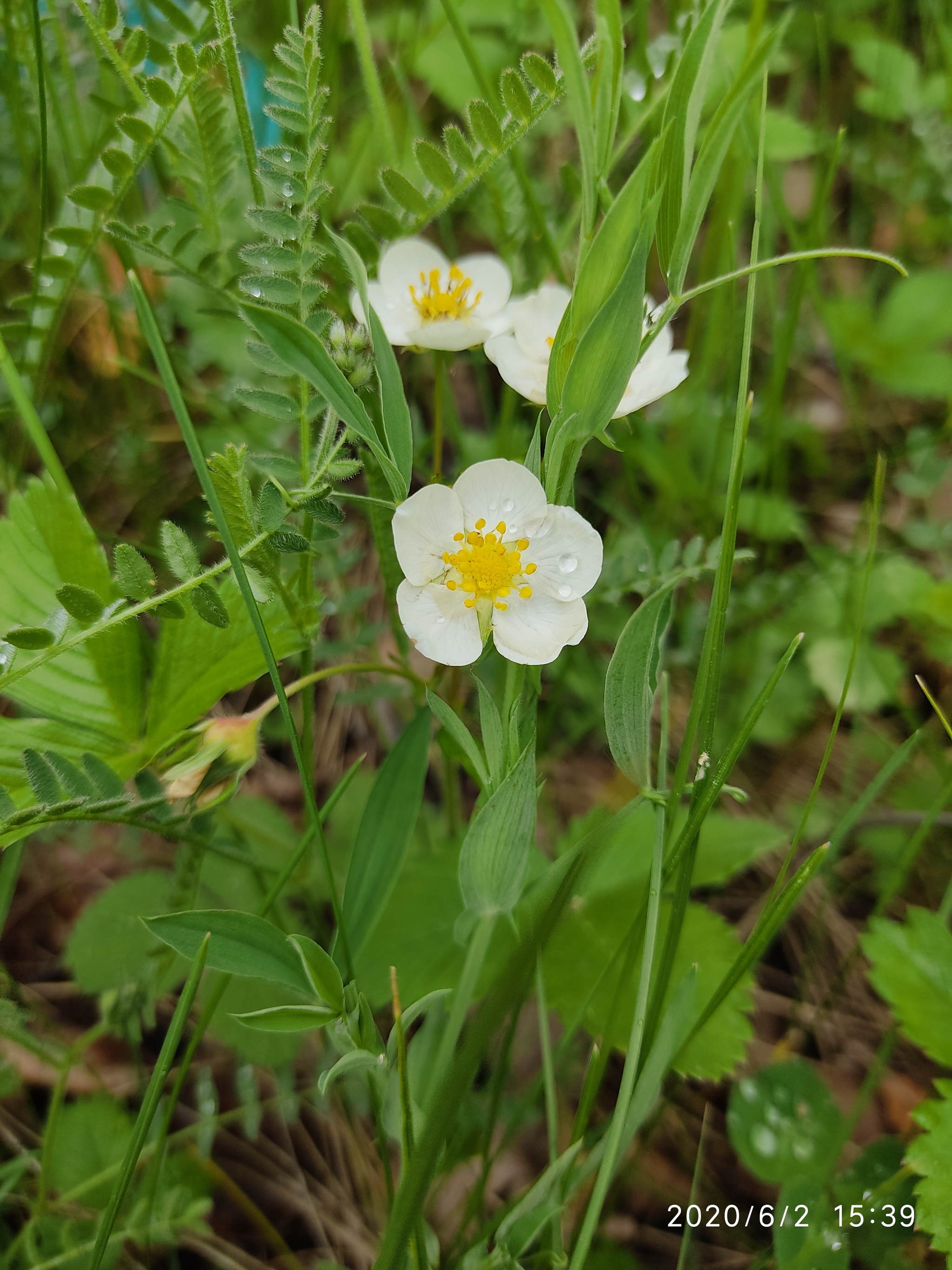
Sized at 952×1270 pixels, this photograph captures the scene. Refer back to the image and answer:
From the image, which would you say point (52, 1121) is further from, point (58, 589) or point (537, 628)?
point (537, 628)

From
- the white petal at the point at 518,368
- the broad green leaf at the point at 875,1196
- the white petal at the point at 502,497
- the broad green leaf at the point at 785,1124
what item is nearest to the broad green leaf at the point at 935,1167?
the broad green leaf at the point at 875,1196

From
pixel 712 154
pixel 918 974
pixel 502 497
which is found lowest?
pixel 918 974

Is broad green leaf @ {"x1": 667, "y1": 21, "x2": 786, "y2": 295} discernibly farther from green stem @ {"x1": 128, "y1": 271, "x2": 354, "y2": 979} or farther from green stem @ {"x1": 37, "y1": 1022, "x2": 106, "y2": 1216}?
green stem @ {"x1": 37, "y1": 1022, "x2": 106, "y2": 1216}

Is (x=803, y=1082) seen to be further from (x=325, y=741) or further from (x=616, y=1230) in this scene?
(x=325, y=741)

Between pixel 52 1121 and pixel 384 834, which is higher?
pixel 384 834

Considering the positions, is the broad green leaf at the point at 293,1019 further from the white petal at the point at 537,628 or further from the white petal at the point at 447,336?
the white petal at the point at 447,336

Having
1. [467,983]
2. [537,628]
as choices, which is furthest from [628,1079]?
[537,628]
